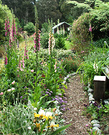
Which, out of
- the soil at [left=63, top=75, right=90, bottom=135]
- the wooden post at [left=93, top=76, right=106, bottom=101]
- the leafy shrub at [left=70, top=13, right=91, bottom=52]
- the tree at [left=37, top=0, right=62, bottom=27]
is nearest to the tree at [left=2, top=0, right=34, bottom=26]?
the tree at [left=37, top=0, right=62, bottom=27]

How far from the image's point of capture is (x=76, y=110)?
3199mm

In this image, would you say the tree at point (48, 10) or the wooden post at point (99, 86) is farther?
the tree at point (48, 10)

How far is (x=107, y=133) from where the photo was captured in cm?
133

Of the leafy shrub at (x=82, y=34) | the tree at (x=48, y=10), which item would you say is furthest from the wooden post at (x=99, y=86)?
the tree at (x=48, y=10)

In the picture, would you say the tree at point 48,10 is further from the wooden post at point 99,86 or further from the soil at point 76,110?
the wooden post at point 99,86

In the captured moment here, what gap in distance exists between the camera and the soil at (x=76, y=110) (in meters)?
2.57

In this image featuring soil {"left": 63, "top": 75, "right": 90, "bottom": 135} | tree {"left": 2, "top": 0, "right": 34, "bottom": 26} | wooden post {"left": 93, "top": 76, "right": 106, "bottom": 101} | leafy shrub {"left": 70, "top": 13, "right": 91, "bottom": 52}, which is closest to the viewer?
soil {"left": 63, "top": 75, "right": 90, "bottom": 135}

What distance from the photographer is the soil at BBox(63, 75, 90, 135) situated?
8.44ft

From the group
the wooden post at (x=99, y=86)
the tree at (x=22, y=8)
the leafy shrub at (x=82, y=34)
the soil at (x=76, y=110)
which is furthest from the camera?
the tree at (x=22, y=8)

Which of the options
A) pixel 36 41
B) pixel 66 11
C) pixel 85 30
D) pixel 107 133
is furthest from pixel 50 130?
pixel 66 11

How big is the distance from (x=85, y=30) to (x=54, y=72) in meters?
5.64

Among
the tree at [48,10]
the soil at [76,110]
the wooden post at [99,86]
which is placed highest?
the tree at [48,10]

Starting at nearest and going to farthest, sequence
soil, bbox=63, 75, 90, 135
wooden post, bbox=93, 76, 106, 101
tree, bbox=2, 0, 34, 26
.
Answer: soil, bbox=63, 75, 90, 135 < wooden post, bbox=93, 76, 106, 101 < tree, bbox=2, 0, 34, 26

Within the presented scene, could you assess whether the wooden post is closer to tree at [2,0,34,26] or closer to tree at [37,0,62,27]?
tree at [37,0,62,27]
